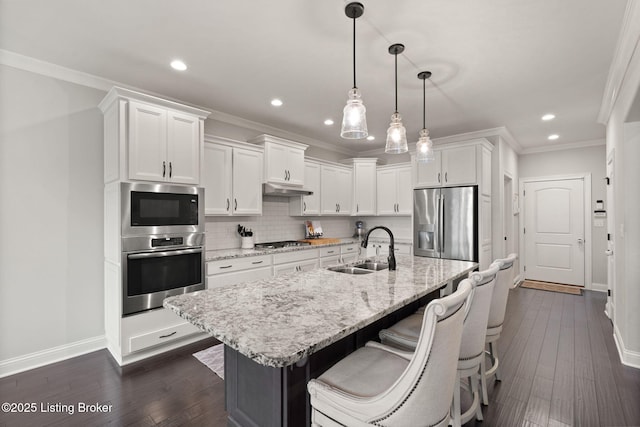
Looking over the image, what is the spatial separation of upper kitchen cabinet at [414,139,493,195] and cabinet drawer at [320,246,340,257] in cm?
165

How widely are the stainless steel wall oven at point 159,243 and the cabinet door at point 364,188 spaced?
3.17 m

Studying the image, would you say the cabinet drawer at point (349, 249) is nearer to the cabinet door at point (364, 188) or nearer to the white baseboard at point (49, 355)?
the cabinet door at point (364, 188)

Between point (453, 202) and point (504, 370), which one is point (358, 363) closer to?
point (504, 370)

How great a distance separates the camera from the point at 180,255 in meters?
2.99

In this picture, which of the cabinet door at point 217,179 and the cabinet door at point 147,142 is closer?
the cabinet door at point 147,142

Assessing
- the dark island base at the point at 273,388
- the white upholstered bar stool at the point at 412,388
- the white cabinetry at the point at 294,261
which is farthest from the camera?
the white cabinetry at the point at 294,261

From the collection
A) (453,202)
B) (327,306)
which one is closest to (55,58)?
(327,306)

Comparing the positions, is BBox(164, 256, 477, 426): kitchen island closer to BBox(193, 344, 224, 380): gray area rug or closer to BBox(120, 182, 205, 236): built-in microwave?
BBox(193, 344, 224, 380): gray area rug

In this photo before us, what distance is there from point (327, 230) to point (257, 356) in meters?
4.68

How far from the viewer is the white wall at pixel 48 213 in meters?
2.55

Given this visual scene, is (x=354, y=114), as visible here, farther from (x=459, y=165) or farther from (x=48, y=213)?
(x=459, y=165)

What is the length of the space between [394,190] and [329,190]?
1.21 meters

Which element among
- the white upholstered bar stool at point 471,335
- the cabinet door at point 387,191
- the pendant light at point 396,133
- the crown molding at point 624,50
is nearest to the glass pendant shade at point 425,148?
the pendant light at point 396,133

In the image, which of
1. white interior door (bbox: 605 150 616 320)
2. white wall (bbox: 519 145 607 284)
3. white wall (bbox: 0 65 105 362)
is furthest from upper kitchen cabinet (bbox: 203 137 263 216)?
white wall (bbox: 519 145 607 284)
